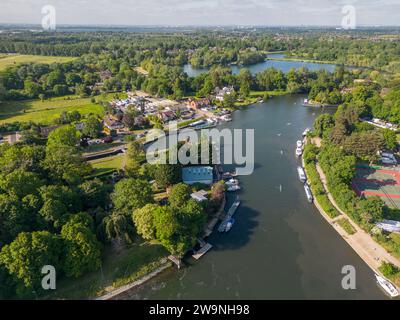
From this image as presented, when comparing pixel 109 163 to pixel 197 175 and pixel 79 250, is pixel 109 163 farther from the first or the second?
pixel 79 250

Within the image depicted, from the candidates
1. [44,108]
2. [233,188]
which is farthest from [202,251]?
[44,108]

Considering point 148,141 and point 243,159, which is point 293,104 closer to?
point 243,159

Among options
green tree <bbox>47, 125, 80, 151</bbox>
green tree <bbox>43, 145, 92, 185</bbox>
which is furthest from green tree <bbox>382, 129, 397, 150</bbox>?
green tree <bbox>47, 125, 80, 151</bbox>

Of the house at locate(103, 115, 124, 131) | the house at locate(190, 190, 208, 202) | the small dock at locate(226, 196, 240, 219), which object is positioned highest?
the house at locate(103, 115, 124, 131)

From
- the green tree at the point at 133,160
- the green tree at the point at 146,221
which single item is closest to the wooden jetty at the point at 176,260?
the green tree at the point at 146,221

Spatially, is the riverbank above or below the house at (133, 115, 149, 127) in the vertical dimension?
below

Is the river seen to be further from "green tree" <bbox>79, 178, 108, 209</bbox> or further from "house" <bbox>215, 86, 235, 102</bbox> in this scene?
"green tree" <bbox>79, 178, 108, 209</bbox>
